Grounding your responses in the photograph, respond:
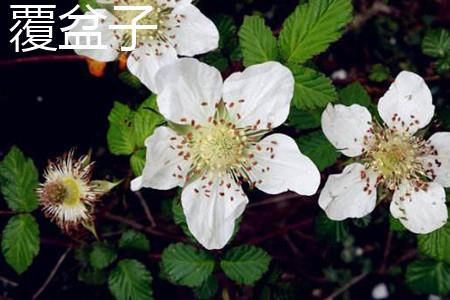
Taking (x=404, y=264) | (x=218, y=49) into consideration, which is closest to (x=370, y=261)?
(x=404, y=264)

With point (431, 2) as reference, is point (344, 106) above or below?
above

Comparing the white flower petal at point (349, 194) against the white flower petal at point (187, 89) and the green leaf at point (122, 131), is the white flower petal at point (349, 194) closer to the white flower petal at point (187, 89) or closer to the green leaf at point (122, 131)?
the white flower petal at point (187, 89)

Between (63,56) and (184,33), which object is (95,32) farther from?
(63,56)

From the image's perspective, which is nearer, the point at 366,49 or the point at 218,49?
the point at 218,49

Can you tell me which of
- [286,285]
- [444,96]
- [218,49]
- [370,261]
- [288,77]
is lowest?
[370,261]

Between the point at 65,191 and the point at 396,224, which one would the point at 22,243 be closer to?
the point at 65,191

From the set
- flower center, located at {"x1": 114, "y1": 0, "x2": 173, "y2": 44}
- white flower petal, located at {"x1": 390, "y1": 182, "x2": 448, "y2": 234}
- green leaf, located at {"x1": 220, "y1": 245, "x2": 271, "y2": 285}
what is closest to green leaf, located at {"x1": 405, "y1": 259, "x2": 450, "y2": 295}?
white flower petal, located at {"x1": 390, "y1": 182, "x2": 448, "y2": 234}

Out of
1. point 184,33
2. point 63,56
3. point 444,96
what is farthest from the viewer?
point 444,96
